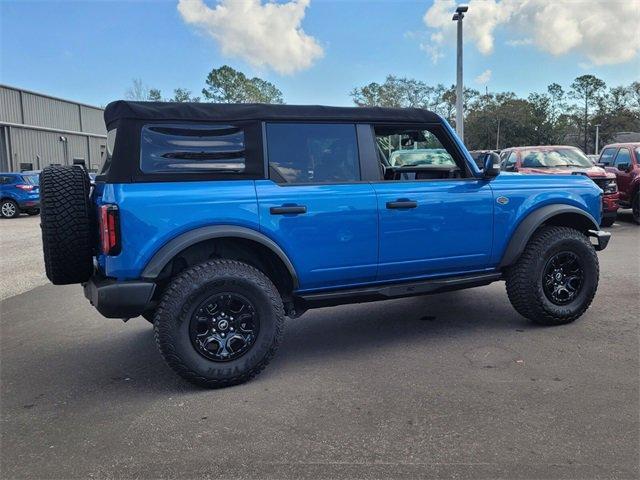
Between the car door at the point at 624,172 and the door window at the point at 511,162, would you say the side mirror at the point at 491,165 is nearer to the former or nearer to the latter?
the door window at the point at 511,162

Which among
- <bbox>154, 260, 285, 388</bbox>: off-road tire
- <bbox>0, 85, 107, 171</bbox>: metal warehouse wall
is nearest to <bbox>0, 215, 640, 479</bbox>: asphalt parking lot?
<bbox>154, 260, 285, 388</bbox>: off-road tire

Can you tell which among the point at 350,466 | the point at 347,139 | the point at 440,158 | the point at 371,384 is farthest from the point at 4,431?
the point at 440,158

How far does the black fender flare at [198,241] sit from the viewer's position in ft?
11.7

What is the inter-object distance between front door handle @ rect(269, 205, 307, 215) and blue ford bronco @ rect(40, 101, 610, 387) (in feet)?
0.03

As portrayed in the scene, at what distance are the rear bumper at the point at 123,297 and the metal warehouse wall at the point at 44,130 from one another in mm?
27465

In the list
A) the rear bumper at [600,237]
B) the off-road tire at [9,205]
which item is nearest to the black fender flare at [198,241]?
the rear bumper at [600,237]

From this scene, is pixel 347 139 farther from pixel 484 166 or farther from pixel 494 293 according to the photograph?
pixel 494 293

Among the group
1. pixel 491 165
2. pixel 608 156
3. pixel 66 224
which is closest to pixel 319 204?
pixel 491 165

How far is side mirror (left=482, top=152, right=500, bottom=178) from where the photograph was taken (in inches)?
179

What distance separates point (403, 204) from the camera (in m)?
4.26

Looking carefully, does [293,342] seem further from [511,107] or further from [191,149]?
[511,107]

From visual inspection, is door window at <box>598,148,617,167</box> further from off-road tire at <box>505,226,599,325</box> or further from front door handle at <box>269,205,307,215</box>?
front door handle at <box>269,205,307,215</box>

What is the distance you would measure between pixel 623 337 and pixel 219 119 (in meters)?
3.86

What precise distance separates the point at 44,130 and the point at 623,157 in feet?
123
